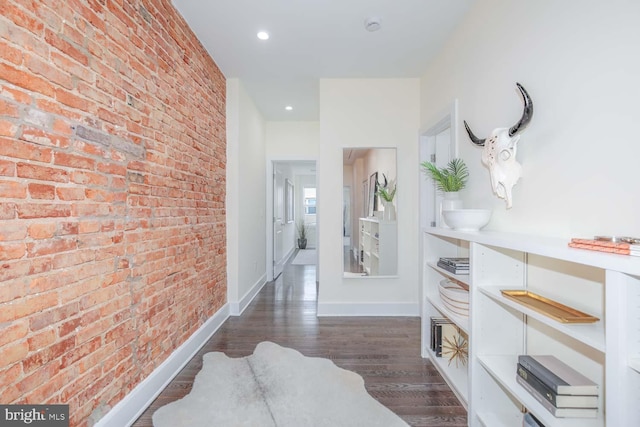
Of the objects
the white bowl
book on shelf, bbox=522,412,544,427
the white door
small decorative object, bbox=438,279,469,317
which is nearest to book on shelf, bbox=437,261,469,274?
small decorative object, bbox=438,279,469,317

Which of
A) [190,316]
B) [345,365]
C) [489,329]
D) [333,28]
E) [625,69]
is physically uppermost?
[333,28]

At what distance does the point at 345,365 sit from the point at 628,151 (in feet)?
6.73

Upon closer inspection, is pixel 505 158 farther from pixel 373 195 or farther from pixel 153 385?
pixel 153 385

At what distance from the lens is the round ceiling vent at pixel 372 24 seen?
2.21m

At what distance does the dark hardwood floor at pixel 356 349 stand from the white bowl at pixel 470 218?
111 cm

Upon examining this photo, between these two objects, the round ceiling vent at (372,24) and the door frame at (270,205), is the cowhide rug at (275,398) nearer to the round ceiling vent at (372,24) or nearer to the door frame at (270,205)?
the door frame at (270,205)

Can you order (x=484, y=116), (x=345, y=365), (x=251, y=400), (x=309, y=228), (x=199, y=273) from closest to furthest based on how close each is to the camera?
(x=251, y=400) < (x=484, y=116) < (x=345, y=365) < (x=199, y=273) < (x=309, y=228)

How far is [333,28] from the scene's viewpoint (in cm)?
233

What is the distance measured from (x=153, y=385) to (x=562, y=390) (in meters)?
2.16

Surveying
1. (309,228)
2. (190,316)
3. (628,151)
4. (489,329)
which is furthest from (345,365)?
(309,228)

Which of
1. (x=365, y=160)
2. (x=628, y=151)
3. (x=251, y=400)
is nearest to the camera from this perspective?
(x=628, y=151)

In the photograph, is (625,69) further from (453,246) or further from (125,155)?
(125,155)

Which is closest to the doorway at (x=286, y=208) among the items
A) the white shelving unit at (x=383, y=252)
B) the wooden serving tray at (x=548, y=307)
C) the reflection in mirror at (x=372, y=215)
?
the reflection in mirror at (x=372, y=215)

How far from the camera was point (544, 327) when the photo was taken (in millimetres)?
1469
